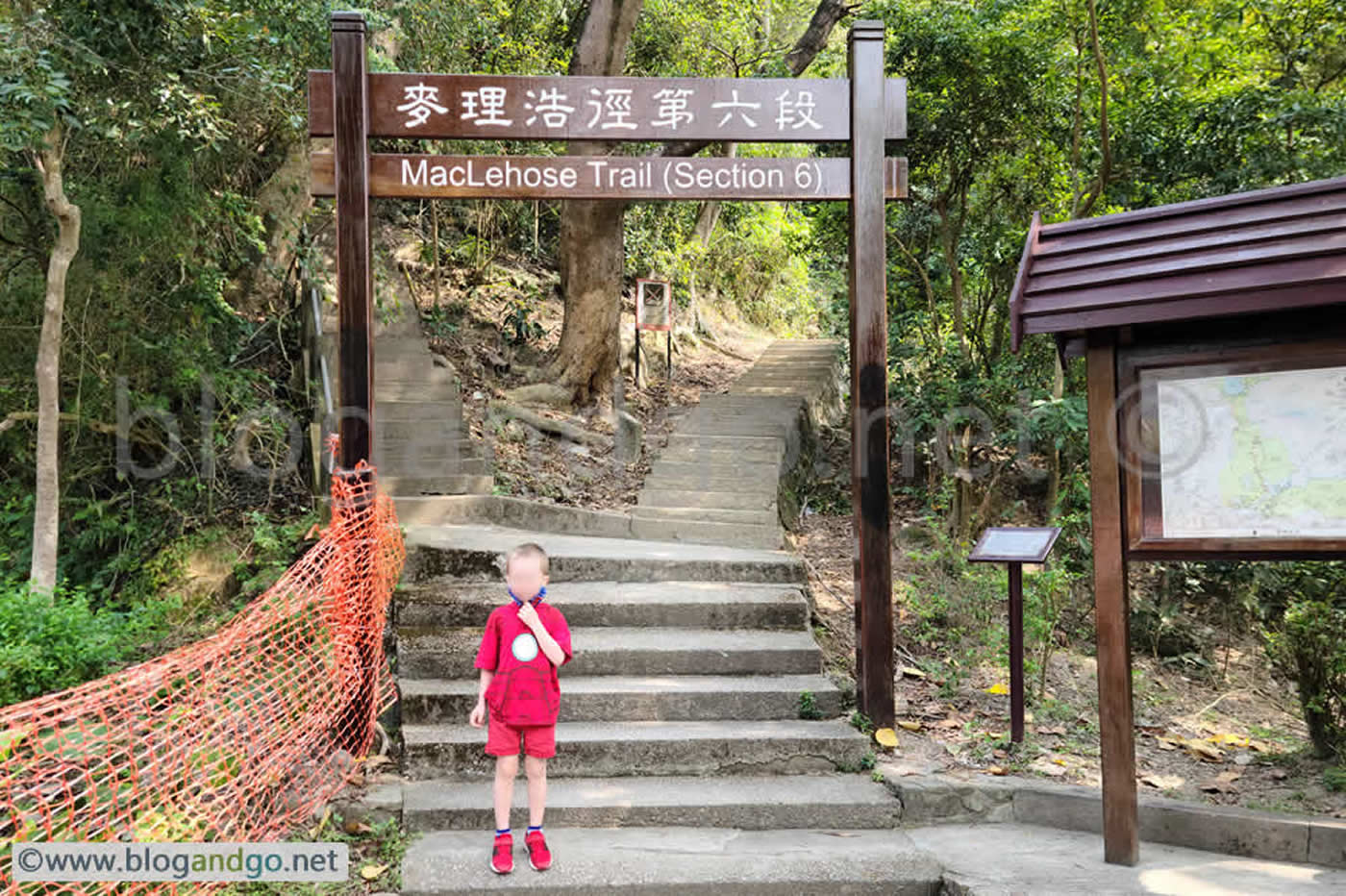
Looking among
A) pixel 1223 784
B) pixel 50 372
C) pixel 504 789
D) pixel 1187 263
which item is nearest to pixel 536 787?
pixel 504 789

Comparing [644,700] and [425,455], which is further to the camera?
[425,455]

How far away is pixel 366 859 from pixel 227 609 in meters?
4.15

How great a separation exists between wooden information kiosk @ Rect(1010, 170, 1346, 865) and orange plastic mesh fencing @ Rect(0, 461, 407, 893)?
3290 millimetres

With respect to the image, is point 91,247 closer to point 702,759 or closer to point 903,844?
point 702,759

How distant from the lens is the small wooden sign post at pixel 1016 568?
469 centimetres

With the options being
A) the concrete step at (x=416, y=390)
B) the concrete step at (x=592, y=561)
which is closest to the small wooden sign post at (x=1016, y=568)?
the concrete step at (x=592, y=561)

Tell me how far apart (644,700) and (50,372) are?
16.8 feet

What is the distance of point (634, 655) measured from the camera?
5.21 m

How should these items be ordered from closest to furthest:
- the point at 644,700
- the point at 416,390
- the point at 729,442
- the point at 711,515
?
the point at 644,700
the point at 711,515
the point at 729,442
the point at 416,390

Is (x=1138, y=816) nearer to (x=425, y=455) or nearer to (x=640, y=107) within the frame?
(x=640, y=107)

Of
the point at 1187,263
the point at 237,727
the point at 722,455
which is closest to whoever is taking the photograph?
the point at 1187,263

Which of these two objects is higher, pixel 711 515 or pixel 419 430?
pixel 419 430

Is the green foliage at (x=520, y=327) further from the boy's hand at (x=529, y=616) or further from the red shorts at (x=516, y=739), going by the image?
the red shorts at (x=516, y=739)

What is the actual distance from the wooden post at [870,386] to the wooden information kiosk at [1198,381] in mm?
1196
